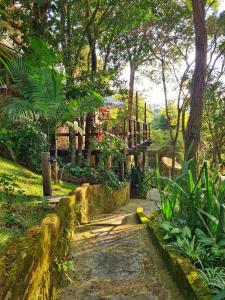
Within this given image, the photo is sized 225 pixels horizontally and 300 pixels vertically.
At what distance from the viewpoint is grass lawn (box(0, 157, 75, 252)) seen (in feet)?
12.0

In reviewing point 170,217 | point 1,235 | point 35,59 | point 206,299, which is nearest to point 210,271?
point 206,299

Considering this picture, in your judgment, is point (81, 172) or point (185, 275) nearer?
point (185, 275)

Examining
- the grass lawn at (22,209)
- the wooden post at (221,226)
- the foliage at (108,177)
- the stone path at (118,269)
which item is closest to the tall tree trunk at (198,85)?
the stone path at (118,269)

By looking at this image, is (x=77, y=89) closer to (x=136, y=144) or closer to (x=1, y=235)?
(x=1, y=235)

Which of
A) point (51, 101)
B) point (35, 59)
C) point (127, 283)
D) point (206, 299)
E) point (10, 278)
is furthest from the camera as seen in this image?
point (51, 101)

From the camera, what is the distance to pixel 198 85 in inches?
251

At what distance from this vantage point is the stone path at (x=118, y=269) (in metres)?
3.36

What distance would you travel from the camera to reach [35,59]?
20.7 feet

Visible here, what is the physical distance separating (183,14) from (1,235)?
15.9 metres

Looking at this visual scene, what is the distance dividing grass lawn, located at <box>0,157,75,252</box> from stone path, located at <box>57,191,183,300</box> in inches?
26.2

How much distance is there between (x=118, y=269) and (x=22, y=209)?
4.91 ft

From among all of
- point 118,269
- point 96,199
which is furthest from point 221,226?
point 96,199

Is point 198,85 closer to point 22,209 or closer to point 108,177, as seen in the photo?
point 108,177

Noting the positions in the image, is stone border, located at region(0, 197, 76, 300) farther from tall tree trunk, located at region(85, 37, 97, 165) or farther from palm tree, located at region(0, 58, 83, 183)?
tall tree trunk, located at region(85, 37, 97, 165)
